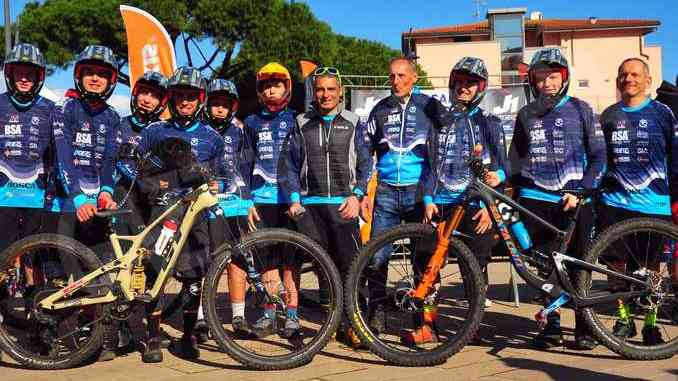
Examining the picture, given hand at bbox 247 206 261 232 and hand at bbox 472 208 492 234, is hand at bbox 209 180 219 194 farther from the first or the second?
hand at bbox 472 208 492 234

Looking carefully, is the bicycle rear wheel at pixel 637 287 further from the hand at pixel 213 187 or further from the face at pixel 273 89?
the face at pixel 273 89

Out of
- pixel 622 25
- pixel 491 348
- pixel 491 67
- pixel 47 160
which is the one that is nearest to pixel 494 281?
pixel 491 348

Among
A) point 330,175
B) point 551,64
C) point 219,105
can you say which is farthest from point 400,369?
point 219,105

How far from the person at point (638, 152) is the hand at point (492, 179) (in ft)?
2.99

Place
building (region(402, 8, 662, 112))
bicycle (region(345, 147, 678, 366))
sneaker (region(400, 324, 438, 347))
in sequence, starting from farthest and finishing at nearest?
building (region(402, 8, 662, 112)) < sneaker (region(400, 324, 438, 347)) < bicycle (region(345, 147, 678, 366))

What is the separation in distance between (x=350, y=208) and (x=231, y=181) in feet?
3.37

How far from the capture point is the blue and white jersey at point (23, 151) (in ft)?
16.3

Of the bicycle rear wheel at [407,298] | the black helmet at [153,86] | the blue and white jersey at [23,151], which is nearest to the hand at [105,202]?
the blue and white jersey at [23,151]

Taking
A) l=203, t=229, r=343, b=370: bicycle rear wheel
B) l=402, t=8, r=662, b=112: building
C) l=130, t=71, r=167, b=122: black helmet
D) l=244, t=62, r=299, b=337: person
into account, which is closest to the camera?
l=203, t=229, r=343, b=370: bicycle rear wheel

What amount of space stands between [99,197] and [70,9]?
2744 centimetres

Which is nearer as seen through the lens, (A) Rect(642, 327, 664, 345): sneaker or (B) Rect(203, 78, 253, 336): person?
(A) Rect(642, 327, 664, 345): sneaker

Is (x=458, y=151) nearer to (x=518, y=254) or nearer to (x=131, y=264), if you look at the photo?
(x=518, y=254)

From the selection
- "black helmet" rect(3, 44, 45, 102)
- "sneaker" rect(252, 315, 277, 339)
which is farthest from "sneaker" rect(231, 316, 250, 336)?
"black helmet" rect(3, 44, 45, 102)

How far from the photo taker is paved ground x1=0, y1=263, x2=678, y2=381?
13.8 ft
